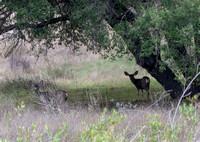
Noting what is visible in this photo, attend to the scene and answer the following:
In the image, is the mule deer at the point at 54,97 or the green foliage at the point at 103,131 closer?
the green foliage at the point at 103,131

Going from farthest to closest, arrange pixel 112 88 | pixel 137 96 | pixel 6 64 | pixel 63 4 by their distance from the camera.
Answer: pixel 6 64, pixel 112 88, pixel 137 96, pixel 63 4

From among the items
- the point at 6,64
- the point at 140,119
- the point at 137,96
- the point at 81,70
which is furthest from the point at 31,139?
the point at 6,64

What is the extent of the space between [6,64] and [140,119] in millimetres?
19455

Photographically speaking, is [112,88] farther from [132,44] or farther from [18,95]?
[132,44]

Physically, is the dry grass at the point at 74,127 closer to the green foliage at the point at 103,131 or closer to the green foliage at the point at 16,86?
the green foliage at the point at 103,131

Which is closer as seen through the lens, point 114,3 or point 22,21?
point 22,21

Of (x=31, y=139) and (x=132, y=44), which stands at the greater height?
(x=132, y=44)

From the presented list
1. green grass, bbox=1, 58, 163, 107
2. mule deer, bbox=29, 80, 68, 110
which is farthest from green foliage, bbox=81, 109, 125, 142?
green grass, bbox=1, 58, 163, 107

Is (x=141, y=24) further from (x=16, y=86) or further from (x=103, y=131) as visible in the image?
(x=16, y=86)

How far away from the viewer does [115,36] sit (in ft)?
29.9

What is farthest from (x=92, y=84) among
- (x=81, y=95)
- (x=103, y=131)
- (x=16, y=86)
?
(x=103, y=131)

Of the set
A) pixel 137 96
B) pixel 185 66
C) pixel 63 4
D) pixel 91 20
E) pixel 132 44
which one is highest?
pixel 63 4

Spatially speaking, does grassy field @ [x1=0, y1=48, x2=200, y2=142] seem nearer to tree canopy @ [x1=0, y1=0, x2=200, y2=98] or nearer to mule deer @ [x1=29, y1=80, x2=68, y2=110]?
mule deer @ [x1=29, y1=80, x2=68, y2=110]

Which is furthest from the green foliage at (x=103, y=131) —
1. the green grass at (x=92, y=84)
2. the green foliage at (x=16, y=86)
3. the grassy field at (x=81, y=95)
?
the green foliage at (x=16, y=86)
